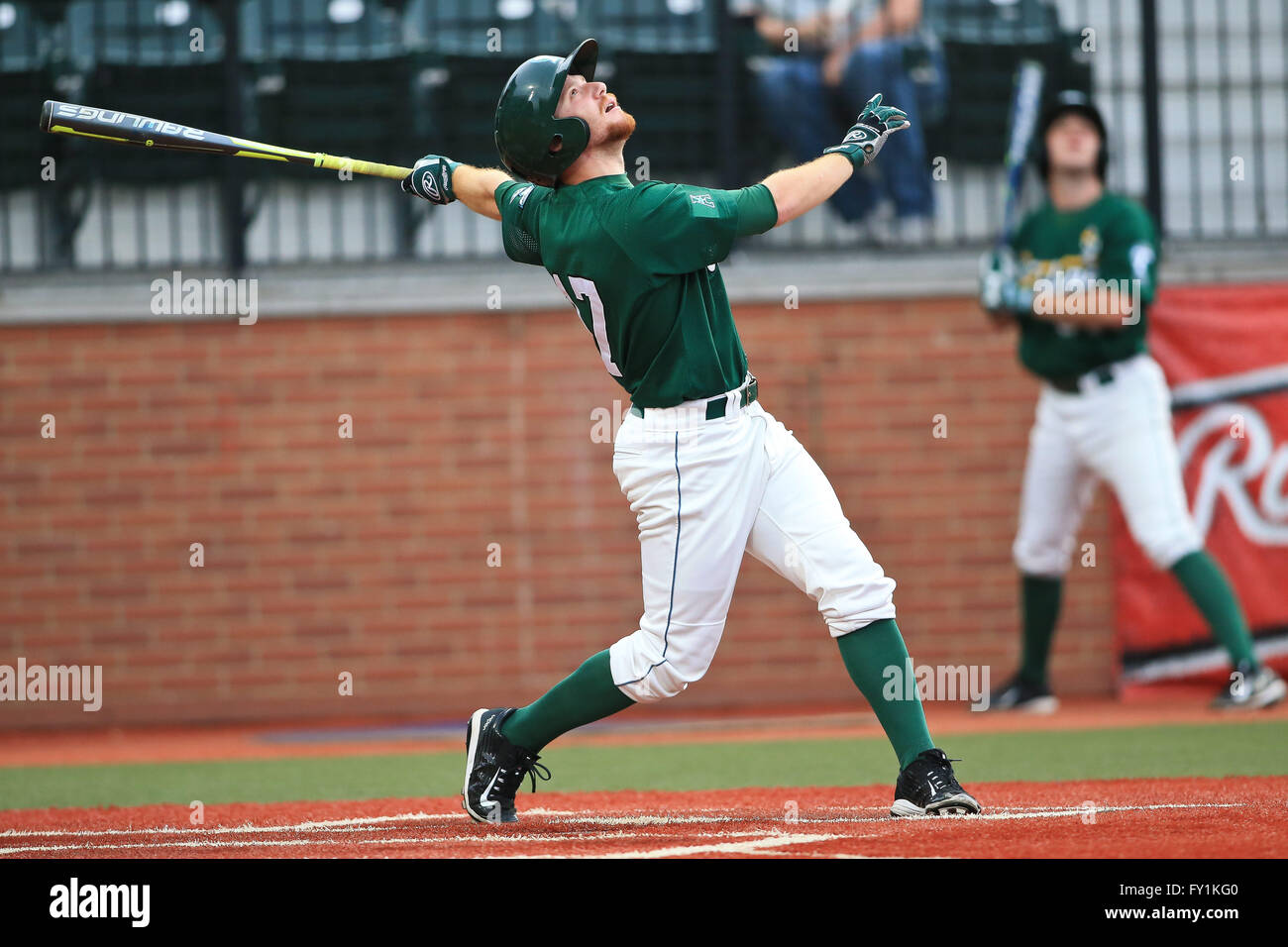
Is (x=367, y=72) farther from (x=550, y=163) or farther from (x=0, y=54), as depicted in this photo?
(x=550, y=163)

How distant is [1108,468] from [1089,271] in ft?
2.87

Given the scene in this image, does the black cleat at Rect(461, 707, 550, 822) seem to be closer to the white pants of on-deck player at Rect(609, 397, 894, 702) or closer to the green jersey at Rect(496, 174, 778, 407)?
the white pants of on-deck player at Rect(609, 397, 894, 702)

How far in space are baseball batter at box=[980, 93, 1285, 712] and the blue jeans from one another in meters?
1.39

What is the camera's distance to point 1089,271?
7.52 metres

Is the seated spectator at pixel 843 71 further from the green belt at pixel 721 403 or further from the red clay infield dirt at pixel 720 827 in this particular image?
the green belt at pixel 721 403

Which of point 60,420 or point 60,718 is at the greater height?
point 60,420

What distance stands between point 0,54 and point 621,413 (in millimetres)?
3975

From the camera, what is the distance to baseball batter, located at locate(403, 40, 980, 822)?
4176 mm

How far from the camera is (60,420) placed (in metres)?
8.57

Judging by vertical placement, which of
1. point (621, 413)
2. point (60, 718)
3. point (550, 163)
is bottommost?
point (60, 718)

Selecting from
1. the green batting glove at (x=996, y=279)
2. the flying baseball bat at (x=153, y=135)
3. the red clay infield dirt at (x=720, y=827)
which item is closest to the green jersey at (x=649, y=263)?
the flying baseball bat at (x=153, y=135)

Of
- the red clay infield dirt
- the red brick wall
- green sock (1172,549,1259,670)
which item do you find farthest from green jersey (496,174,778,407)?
the red brick wall

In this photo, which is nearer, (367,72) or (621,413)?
(621,413)
